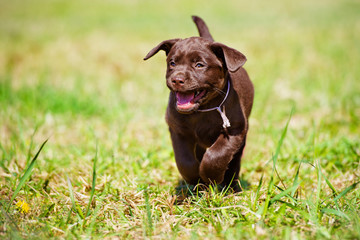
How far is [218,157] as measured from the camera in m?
2.99

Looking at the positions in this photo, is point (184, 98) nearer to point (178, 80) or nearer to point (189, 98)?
point (189, 98)

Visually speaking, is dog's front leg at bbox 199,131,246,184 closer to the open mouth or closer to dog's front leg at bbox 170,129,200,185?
dog's front leg at bbox 170,129,200,185

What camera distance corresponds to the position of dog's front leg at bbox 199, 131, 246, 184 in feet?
9.79

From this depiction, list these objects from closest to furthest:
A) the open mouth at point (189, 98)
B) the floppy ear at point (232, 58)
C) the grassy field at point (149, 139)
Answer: the grassy field at point (149, 139) < the floppy ear at point (232, 58) < the open mouth at point (189, 98)

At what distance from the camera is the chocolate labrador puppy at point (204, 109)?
298 cm

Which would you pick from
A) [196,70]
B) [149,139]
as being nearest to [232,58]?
[196,70]

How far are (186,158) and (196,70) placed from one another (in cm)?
76

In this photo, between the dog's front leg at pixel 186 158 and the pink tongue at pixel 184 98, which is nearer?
the pink tongue at pixel 184 98

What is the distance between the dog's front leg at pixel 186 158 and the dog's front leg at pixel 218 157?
117mm

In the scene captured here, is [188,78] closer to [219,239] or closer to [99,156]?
[219,239]

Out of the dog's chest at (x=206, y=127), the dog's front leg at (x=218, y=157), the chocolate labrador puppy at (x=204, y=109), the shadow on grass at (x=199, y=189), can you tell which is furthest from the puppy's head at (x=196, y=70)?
the shadow on grass at (x=199, y=189)

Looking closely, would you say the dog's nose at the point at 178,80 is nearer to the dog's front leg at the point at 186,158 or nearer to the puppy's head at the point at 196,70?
the puppy's head at the point at 196,70

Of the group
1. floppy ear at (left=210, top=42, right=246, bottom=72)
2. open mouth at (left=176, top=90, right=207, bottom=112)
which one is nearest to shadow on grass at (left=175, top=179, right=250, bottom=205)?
open mouth at (left=176, top=90, right=207, bottom=112)

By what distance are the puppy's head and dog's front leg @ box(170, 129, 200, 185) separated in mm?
405
